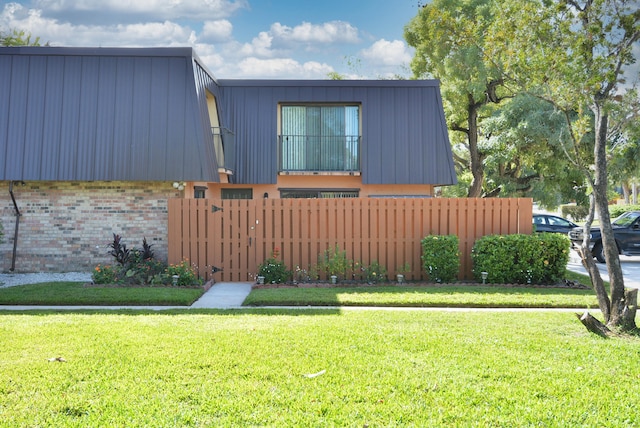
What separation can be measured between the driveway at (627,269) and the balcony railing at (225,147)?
10179 millimetres

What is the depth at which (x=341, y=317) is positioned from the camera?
8.62m

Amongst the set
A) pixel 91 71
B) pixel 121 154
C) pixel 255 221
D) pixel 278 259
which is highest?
pixel 91 71

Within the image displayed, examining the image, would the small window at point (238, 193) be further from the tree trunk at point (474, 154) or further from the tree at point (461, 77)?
Result: the tree trunk at point (474, 154)

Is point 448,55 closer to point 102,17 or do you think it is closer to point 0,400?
point 102,17

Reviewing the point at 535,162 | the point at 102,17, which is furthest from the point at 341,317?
the point at 102,17

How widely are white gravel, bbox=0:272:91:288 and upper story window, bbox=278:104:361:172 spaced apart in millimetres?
7768

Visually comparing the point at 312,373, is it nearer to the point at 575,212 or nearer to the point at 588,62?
the point at 588,62

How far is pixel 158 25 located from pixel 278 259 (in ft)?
56.9

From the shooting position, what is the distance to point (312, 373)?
5.68 m

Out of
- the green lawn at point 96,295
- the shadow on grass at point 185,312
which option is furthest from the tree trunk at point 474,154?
the shadow on grass at point 185,312

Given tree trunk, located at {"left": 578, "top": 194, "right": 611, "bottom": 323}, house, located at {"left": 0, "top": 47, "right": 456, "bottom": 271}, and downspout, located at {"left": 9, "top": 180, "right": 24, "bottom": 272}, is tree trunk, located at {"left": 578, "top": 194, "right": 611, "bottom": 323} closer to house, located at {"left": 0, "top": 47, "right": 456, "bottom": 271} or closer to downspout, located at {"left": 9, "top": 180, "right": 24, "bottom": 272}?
house, located at {"left": 0, "top": 47, "right": 456, "bottom": 271}

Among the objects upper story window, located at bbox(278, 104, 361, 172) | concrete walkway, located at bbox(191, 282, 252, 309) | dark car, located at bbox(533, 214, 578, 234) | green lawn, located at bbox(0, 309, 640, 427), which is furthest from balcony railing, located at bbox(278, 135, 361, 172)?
green lawn, located at bbox(0, 309, 640, 427)

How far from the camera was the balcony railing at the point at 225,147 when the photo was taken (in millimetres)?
17547

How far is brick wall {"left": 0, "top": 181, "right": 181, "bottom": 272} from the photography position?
1437cm
